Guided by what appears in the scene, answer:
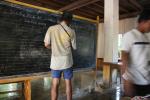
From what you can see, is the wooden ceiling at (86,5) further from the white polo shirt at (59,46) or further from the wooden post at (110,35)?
the white polo shirt at (59,46)

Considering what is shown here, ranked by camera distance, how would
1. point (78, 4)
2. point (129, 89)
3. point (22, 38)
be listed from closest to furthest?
point (129, 89) < point (22, 38) < point (78, 4)

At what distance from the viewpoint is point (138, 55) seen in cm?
170

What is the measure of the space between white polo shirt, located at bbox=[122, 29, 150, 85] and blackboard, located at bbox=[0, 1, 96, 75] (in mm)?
2241

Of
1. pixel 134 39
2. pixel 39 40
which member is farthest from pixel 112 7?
pixel 134 39

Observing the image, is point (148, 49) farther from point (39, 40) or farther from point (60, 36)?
point (39, 40)

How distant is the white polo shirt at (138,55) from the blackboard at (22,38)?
7.35 feet

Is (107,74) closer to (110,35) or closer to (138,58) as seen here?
(110,35)

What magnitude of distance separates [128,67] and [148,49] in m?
0.26

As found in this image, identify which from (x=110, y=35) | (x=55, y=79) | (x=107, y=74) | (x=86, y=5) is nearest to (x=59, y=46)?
(x=55, y=79)

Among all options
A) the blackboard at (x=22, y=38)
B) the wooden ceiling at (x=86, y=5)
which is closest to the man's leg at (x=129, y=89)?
the blackboard at (x=22, y=38)

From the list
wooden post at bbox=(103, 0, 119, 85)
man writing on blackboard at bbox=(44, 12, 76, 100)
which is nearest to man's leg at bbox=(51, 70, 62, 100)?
man writing on blackboard at bbox=(44, 12, 76, 100)

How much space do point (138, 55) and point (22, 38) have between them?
2.43 meters

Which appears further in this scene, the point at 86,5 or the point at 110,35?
the point at 86,5

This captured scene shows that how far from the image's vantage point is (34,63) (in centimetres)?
366
